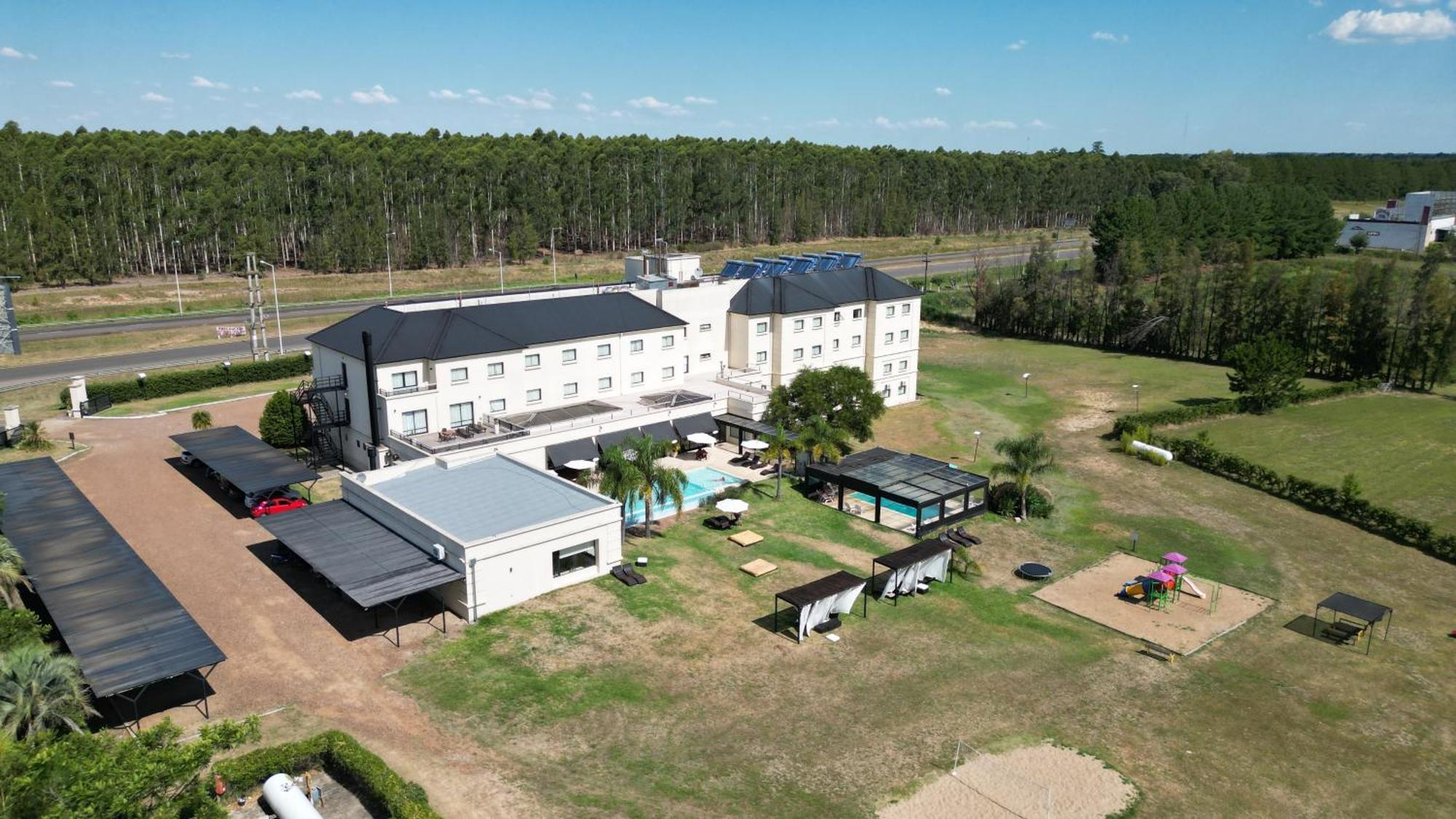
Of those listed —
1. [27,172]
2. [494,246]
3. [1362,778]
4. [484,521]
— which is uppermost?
[27,172]

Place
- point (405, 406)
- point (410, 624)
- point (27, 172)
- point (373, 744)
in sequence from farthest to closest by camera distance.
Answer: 1. point (27, 172)
2. point (405, 406)
3. point (410, 624)
4. point (373, 744)

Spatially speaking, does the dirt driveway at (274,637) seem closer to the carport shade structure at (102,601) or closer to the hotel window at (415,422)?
the carport shade structure at (102,601)

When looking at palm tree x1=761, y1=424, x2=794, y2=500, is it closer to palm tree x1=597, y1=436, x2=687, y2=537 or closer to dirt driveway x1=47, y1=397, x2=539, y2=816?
palm tree x1=597, y1=436, x2=687, y2=537

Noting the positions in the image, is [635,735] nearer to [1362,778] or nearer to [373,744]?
[373,744]

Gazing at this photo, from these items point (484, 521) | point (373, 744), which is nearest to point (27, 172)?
point (484, 521)

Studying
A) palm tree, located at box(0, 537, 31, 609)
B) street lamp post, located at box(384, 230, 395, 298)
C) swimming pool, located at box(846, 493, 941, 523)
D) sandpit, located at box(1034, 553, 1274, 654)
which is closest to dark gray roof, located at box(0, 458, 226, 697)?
palm tree, located at box(0, 537, 31, 609)

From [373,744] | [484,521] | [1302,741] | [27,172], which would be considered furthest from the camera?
[27,172]
